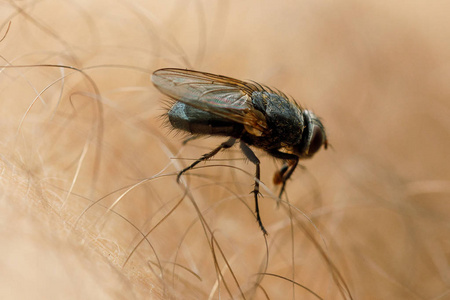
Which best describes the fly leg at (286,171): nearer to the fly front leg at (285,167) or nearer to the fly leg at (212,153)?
the fly front leg at (285,167)

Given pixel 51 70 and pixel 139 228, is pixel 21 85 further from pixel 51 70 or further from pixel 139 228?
pixel 139 228

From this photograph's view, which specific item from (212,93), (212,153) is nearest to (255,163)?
(212,153)

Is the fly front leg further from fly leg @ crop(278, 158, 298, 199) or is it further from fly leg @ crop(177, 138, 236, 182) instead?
fly leg @ crop(177, 138, 236, 182)

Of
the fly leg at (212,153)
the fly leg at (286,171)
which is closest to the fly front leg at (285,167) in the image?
the fly leg at (286,171)

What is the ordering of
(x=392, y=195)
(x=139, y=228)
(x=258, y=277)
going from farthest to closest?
(x=392, y=195) < (x=258, y=277) < (x=139, y=228)

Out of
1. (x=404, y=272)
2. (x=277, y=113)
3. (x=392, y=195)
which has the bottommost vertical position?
(x=404, y=272)

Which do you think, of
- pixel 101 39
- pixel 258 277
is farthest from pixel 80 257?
pixel 101 39

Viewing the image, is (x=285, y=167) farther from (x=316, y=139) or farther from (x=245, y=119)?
(x=245, y=119)
